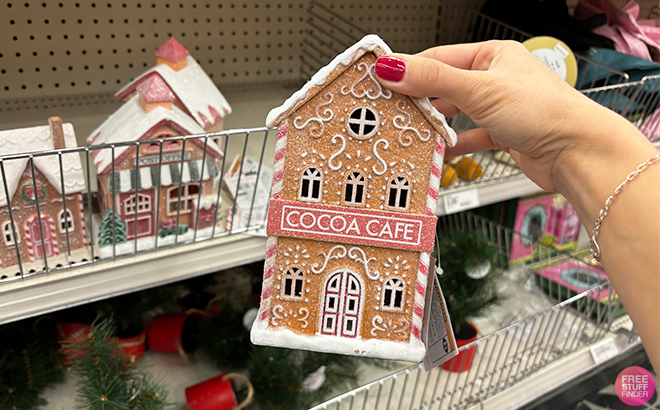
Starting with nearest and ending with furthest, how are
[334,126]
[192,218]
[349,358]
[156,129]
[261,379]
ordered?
[334,126] < [156,129] < [192,218] < [261,379] < [349,358]

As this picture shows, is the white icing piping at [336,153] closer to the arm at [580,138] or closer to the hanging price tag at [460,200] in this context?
the arm at [580,138]

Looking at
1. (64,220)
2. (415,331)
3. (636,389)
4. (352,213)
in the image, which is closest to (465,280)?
(636,389)

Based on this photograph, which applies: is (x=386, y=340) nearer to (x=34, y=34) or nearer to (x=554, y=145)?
(x=554, y=145)

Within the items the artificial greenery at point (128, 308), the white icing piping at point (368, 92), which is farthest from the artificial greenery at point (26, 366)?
the white icing piping at point (368, 92)

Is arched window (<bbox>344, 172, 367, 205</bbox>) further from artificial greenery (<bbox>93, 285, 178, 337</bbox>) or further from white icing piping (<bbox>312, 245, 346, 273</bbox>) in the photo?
artificial greenery (<bbox>93, 285, 178, 337</bbox>)

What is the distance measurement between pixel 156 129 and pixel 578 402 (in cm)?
122

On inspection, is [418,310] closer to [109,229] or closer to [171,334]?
[109,229]

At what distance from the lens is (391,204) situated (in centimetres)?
61

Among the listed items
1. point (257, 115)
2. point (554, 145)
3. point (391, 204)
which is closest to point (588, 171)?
point (554, 145)

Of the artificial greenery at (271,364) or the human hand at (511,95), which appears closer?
the human hand at (511,95)

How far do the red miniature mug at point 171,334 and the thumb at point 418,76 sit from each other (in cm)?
89

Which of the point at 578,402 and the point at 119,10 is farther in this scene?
the point at 578,402

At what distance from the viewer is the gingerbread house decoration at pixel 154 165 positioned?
846mm

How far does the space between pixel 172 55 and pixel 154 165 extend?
229mm
